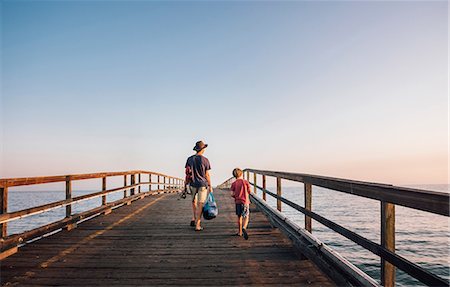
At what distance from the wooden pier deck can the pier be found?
14mm

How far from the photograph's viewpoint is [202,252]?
535 centimetres

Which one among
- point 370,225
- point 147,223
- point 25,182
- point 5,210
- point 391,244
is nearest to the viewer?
point 391,244

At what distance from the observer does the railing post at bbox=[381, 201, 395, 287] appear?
2.63 metres

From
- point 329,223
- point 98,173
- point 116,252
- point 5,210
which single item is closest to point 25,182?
point 5,210

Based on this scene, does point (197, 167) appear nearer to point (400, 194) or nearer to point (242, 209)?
point (242, 209)

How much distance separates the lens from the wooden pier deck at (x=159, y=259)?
4051 mm

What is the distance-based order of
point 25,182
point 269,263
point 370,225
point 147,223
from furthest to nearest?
point 370,225
point 147,223
point 25,182
point 269,263

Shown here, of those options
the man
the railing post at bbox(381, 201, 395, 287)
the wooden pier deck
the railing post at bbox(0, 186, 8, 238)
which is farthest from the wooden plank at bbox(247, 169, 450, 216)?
the railing post at bbox(0, 186, 8, 238)

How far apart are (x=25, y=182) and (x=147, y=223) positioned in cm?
341

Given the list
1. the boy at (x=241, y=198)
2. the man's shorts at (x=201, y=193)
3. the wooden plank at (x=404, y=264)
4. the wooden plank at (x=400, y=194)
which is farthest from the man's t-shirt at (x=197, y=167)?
the wooden plank at (x=404, y=264)

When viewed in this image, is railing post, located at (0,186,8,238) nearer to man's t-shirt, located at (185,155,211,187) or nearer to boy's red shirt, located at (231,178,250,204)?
man's t-shirt, located at (185,155,211,187)

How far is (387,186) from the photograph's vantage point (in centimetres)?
270

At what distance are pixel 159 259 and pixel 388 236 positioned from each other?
11.6 ft

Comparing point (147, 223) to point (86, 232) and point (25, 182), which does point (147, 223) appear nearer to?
point (86, 232)
